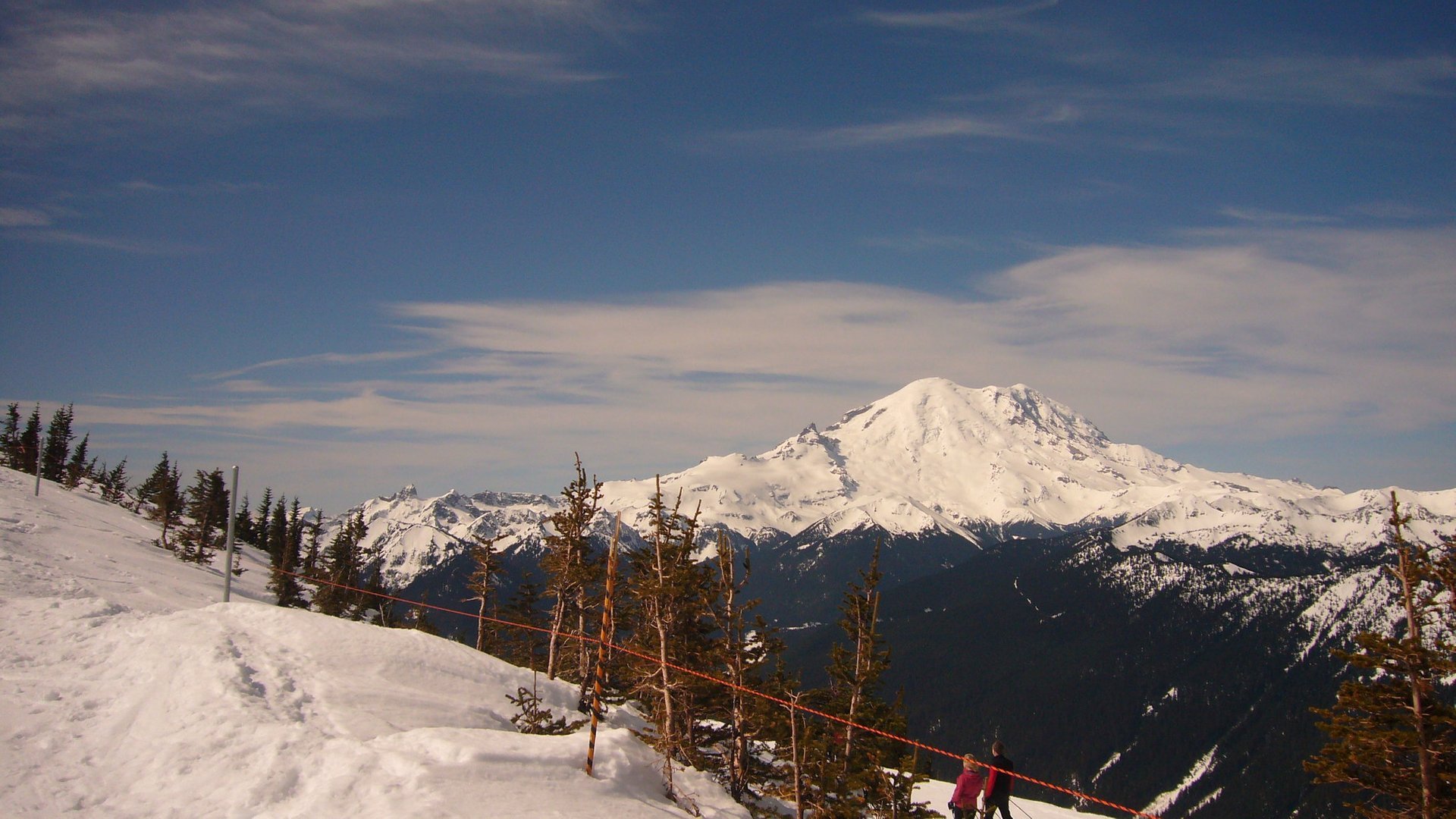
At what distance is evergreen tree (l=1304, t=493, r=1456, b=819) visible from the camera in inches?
788

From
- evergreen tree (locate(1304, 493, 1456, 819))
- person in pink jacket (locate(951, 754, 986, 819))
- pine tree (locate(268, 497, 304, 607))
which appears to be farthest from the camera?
pine tree (locate(268, 497, 304, 607))

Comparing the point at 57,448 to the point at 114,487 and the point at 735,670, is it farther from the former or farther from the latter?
the point at 735,670

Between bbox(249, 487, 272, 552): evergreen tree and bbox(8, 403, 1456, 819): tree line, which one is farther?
bbox(249, 487, 272, 552): evergreen tree

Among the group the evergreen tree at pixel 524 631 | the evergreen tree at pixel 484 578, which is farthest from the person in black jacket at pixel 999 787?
the evergreen tree at pixel 484 578

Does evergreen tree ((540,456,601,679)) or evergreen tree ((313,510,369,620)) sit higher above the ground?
evergreen tree ((540,456,601,679))

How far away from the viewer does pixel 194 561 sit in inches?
2298

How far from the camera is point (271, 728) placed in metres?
14.5

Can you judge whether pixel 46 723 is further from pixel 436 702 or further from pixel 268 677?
pixel 436 702

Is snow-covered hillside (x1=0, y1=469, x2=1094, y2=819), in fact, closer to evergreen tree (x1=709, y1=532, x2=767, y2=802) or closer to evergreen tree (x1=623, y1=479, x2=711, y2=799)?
evergreen tree (x1=623, y1=479, x2=711, y2=799)

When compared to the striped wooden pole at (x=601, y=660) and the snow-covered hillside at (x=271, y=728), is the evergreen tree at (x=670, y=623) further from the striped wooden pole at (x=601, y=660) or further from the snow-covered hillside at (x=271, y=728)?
the striped wooden pole at (x=601, y=660)

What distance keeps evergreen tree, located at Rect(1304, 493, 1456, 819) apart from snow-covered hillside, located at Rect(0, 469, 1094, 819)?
1661 cm

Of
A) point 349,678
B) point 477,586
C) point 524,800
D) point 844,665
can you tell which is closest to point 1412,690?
point 844,665

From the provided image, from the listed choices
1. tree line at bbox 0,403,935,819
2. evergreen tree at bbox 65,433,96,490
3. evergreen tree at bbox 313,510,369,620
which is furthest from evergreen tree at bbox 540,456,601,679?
evergreen tree at bbox 65,433,96,490

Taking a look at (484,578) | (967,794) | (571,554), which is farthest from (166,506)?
(967,794)
